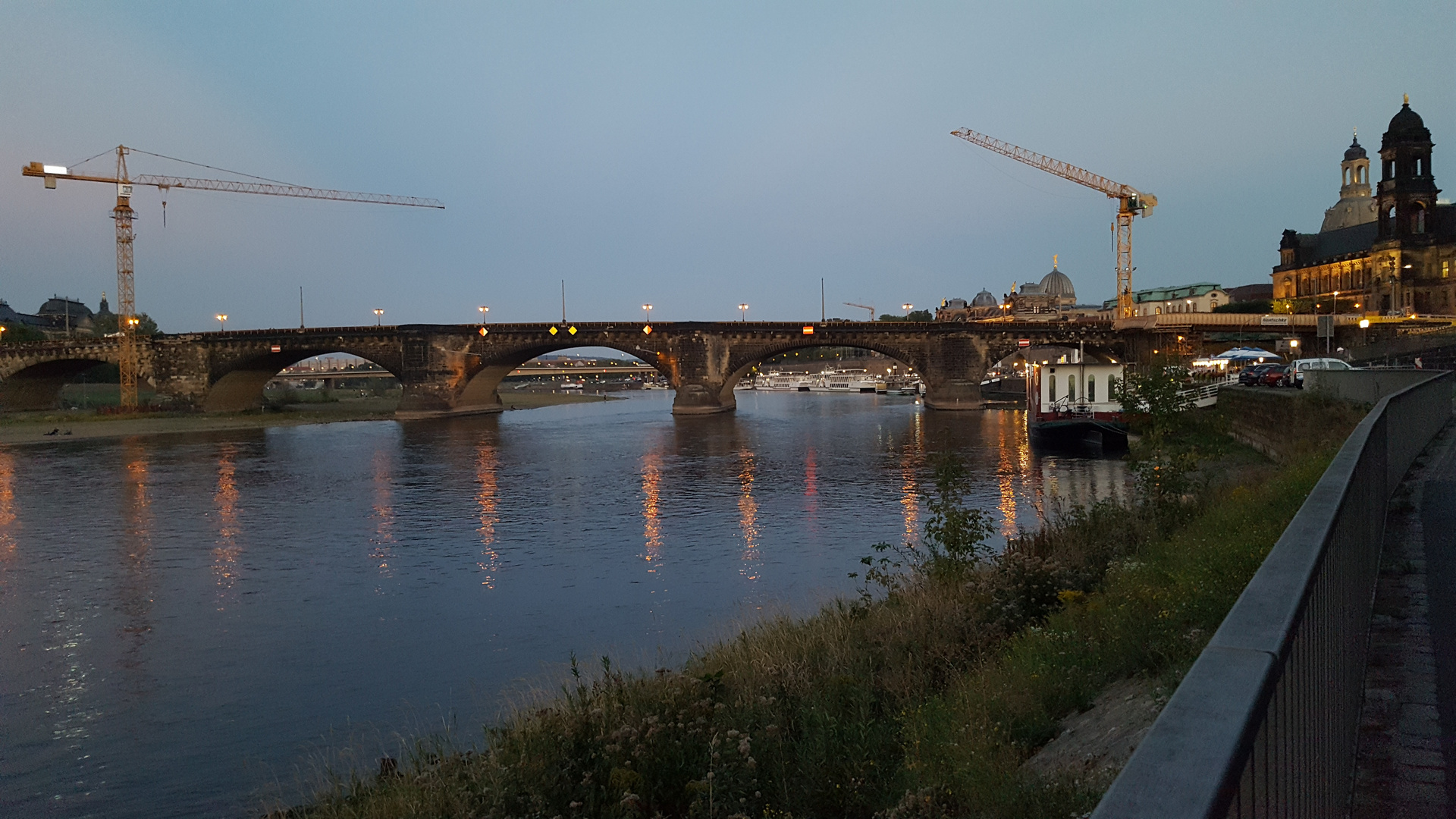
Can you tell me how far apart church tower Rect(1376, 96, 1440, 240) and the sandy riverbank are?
383 feet

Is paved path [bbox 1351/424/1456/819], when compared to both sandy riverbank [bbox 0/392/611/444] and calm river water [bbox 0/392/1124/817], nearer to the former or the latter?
calm river water [bbox 0/392/1124/817]

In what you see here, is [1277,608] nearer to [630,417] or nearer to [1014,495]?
[1014,495]

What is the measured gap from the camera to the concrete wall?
22594 millimetres

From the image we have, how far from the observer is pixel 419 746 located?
390 inches

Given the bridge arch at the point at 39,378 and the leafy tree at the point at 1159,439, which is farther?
the bridge arch at the point at 39,378

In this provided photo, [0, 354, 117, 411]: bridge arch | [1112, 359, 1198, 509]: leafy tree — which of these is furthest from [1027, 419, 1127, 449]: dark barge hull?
[0, 354, 117, 411]: bridge arch

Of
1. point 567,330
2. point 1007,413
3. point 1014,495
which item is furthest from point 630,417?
point 1014,495

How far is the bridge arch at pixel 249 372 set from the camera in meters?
93.0

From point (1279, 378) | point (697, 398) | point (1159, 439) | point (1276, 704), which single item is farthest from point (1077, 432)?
point (1276, 704)

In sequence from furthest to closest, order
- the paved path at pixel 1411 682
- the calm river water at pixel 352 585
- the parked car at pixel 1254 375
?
the parked car at pixel 1254 375 < the calm river water at pixel 352 585 < the paved path at pixel 1411 682

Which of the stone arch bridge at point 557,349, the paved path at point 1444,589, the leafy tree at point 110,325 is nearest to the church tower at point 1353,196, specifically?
the stone arch bridge at point 557,349

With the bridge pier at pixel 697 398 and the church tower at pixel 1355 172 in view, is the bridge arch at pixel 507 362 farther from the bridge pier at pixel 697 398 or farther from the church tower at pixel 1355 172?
the church tower at pixel 1355 172

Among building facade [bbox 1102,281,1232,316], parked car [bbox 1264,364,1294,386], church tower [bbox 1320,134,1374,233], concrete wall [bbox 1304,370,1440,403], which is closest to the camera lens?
concrete wall [bbox 1304,370,1440,403]

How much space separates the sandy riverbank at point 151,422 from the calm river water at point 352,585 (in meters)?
22.4
